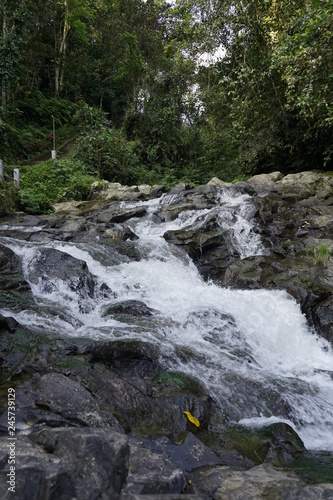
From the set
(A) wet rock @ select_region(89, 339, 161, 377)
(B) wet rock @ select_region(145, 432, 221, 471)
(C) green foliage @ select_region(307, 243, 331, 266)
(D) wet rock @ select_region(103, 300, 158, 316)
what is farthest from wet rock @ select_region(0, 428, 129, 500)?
(C) green foliage @ select_region(307, 243, 331, 266)

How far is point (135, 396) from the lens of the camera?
394cm

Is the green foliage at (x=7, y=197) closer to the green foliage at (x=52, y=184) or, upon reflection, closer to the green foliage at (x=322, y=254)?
the green foliage at (x=52, y=184)

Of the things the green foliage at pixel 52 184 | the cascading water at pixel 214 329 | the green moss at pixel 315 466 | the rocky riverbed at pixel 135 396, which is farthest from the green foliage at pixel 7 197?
the green moss at pixel 315 466

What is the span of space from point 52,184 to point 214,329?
1259 cm

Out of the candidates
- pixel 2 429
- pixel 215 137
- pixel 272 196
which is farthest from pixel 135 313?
pixel 215 137

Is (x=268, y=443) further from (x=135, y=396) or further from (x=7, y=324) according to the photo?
(x=7, y=324)

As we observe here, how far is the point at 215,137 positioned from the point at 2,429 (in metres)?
22.8

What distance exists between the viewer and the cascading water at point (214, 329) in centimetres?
446

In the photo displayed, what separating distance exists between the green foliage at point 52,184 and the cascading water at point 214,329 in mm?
5744

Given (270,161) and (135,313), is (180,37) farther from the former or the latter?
(135,313)

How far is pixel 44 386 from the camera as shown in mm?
3604

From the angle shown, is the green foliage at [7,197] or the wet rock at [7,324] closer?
the wet rock at [7,324]

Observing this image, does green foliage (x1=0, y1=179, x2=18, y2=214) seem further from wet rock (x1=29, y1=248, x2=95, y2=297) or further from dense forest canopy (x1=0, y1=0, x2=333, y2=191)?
wet rock (x1=29, y1=248, x2=95, y2=297)

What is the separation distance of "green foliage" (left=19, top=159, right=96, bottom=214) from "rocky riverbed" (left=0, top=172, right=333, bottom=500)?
3.59 m
